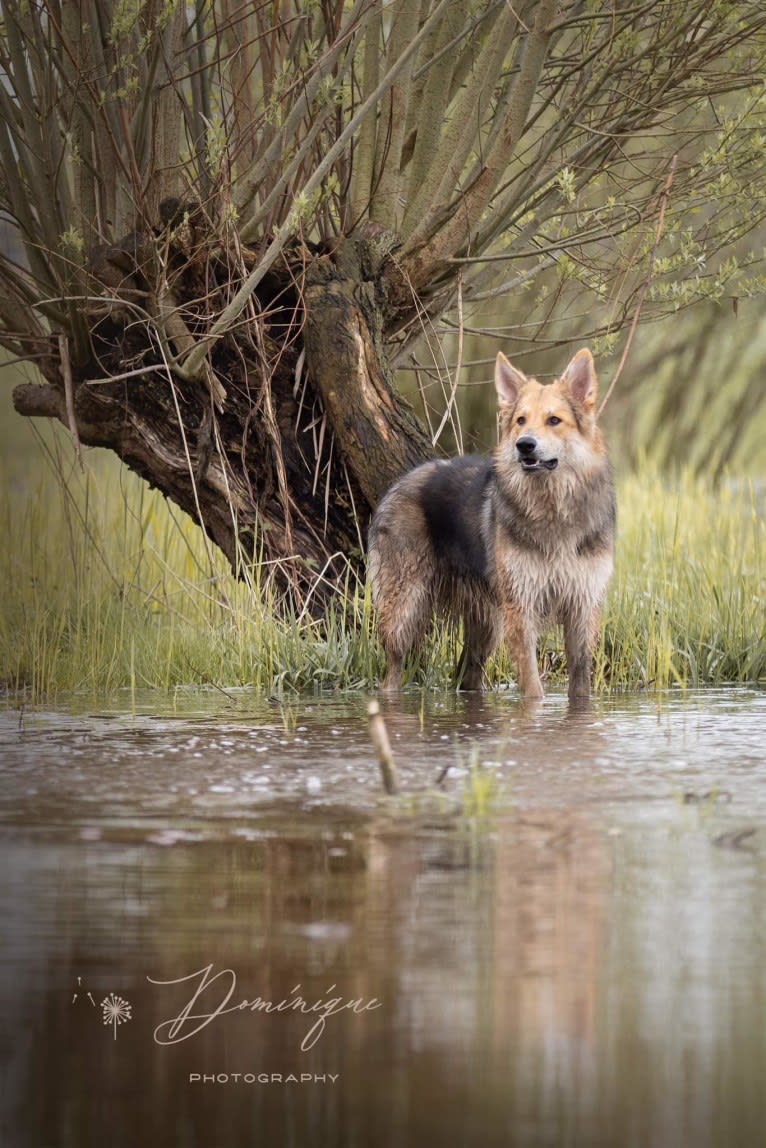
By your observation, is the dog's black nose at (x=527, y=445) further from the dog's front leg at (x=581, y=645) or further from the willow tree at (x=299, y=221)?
the willow tree at (x=299, y=221)

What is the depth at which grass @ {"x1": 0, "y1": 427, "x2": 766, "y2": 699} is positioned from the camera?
7254 millimetres

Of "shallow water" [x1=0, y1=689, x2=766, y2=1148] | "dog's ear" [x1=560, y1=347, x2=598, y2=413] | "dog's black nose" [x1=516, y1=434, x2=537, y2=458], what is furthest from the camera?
"dog's ear" [x1=560, y1=347, x2=598, y2=413]

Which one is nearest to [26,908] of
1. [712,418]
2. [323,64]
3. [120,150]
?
[323,64]

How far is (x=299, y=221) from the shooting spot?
7.08 m

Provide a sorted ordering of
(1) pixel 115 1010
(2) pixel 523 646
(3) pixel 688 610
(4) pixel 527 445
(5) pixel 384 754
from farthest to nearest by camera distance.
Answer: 1. (3) pixel 688 610
2. (2) pixel 523 646
3. (4) pixel 527 445
4. (5) pixel 384 754
5. (1) pixel 115 1010

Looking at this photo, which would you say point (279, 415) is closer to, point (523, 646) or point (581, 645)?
point (523, 646)

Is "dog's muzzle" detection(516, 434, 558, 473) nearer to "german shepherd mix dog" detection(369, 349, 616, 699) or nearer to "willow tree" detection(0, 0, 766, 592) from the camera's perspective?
"german shepherd mix dog" detection(369, 349, 616, 699)

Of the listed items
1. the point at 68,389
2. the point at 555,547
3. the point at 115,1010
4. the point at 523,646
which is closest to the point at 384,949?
the point at 115,1010

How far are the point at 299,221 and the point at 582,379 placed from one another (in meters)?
1.46

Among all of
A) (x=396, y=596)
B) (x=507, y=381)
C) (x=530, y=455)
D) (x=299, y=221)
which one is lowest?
(x=396, y=596)

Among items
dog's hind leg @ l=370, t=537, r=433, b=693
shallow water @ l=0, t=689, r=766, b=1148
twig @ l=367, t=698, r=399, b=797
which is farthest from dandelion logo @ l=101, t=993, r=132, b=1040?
dog's hind leg @ l=370, t=537, r=433, b=693

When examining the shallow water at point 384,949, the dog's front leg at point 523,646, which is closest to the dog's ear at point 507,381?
the dog's front leg at point 523,646

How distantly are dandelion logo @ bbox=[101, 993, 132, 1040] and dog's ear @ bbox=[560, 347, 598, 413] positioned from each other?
4969 mm

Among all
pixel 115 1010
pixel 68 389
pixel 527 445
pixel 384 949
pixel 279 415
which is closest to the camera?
pixel 115 1010
